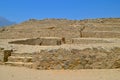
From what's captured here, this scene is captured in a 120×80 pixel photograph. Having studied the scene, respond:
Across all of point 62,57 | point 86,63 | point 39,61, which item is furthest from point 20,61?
point 86,63

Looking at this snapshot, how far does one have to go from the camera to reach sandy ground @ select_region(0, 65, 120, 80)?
1051cm

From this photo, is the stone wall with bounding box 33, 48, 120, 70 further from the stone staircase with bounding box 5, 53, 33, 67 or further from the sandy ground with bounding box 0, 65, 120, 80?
the stone staircase with bounding box 5, 53, 33, 67

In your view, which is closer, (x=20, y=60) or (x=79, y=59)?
(x=79, y=59)

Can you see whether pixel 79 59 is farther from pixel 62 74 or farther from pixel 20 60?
pixel 20 60

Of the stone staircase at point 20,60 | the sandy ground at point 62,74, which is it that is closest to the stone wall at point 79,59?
the sandy ground at point 62,74

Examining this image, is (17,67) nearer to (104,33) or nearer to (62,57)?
(62,57)

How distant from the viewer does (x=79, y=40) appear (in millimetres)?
21969

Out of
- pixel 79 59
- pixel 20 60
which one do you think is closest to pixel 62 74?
pixel 79 59

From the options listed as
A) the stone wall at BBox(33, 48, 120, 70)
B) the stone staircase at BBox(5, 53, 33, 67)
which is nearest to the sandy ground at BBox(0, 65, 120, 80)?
the stone wall at BBox(33, 48, 120, 70)

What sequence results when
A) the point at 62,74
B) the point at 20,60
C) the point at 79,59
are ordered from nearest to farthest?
the point at 62,74 → the point at 79,59 → the point at 20,60

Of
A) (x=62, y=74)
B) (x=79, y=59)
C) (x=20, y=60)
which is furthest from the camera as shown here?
(x=20, y=60)

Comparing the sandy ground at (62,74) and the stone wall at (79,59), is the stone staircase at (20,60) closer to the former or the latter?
the sandy ground at (62,74)

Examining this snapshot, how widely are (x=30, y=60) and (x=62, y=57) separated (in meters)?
2.14

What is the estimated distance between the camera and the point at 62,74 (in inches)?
448
